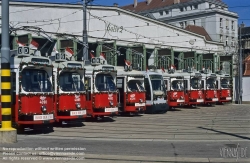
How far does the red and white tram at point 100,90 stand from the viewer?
→ 20.8 m

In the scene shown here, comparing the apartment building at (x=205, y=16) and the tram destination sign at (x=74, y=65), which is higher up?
the apartment building at (x=205, y=16)

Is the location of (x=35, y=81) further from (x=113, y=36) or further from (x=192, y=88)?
(x=113, y=36)

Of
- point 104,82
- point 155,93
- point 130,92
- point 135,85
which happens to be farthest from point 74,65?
point 155,93

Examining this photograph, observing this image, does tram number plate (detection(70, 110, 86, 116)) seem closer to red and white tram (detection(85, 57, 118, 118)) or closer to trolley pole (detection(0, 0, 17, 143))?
red and white tram (detection(85, 57, 118, 118))

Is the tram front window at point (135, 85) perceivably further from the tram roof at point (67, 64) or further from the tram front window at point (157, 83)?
the tram roof at point (67, 64)

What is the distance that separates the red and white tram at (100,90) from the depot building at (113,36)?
7.64 m

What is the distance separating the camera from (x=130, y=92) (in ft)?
82.4

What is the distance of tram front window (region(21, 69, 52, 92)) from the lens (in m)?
15.7

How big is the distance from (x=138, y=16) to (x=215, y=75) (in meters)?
12.4

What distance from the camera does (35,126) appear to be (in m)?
16.8

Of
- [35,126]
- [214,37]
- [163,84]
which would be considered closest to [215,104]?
[163,84]

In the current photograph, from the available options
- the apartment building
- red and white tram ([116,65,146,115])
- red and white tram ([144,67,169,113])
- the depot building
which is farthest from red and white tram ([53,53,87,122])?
the apartment building

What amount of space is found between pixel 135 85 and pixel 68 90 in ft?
26.1

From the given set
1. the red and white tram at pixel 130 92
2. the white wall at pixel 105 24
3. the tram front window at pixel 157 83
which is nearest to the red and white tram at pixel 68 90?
the red and white tram at pixel 130 92
